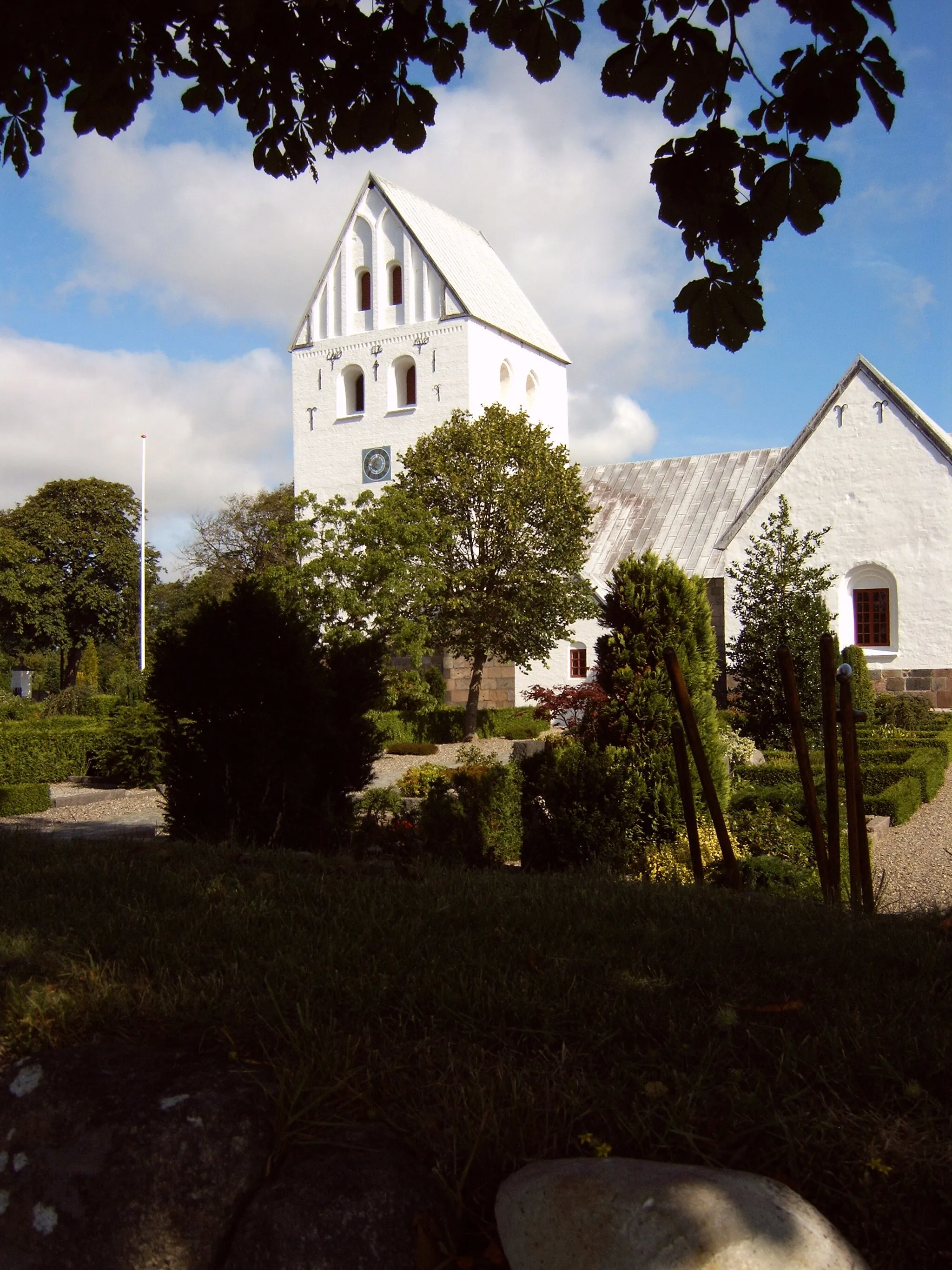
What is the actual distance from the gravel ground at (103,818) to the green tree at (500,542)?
982 cm

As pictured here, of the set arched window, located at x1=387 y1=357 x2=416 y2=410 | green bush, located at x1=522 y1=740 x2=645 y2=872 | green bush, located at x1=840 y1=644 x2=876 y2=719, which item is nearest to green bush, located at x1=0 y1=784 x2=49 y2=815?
green bush, located at x1=522 y1=740 x2=645 y2=872

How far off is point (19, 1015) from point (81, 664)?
44.4 m

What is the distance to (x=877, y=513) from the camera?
21.3 metres

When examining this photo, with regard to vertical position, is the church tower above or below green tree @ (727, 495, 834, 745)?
above

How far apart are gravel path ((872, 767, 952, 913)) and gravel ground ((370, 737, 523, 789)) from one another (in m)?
5.91

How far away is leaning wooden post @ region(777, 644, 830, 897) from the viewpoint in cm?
482

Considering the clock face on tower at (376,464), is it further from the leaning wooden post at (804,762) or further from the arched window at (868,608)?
the leaning wooden post at (804,762)

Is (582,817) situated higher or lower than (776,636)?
lower

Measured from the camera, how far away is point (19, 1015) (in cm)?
282

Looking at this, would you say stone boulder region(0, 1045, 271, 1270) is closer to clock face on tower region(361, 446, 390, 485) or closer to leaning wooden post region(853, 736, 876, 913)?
leaning wooden post region(853, 736, 876, 913)

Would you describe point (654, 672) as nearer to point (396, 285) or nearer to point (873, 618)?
point (873, 618)

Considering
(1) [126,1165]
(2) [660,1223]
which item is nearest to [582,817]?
(1) [126,1165]

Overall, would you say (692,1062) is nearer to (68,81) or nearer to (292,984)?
(292,984)

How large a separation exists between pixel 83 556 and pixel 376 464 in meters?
20.7
